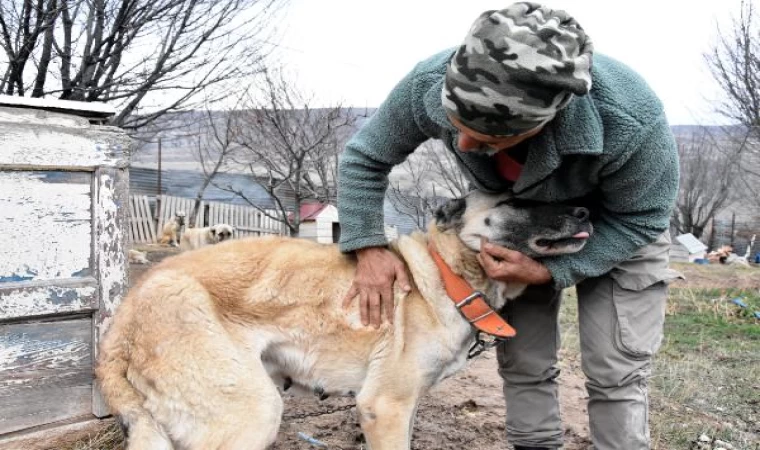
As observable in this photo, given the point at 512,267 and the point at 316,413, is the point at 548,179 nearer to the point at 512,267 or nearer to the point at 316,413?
the point at 512,267

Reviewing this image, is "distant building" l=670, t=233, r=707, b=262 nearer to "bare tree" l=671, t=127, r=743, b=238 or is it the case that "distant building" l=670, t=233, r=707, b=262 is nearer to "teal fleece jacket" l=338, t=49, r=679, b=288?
"bare tree" l=671, t=127, r=743, b=238

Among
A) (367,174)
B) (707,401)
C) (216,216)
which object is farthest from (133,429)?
(216,216)

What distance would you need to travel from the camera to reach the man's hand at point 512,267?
266 cm

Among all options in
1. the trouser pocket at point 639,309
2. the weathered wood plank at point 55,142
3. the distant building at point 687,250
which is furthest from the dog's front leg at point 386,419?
the distant building at point 687,250

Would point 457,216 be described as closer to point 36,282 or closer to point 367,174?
point 367,174

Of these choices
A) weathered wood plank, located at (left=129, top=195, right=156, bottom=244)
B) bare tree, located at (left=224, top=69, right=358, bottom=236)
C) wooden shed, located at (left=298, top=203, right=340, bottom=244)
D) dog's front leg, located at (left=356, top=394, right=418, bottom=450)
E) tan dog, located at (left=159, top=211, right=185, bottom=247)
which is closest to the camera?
dog's front leg, located at (left=356, top=394, right=418, bottom=450)

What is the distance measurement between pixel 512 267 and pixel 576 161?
23.3 inches

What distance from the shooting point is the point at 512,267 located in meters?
2.68

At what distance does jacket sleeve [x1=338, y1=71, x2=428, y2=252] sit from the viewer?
2697 mm

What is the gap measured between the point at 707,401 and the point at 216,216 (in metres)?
20.7

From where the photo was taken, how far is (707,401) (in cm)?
472

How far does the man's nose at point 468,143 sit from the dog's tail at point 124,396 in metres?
1.56

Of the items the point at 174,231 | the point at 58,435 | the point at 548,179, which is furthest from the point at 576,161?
the point at 174,231

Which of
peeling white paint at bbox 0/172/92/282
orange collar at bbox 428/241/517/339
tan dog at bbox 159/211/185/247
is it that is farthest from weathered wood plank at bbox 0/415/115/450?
tan dog at bbox 159/211/185/247
